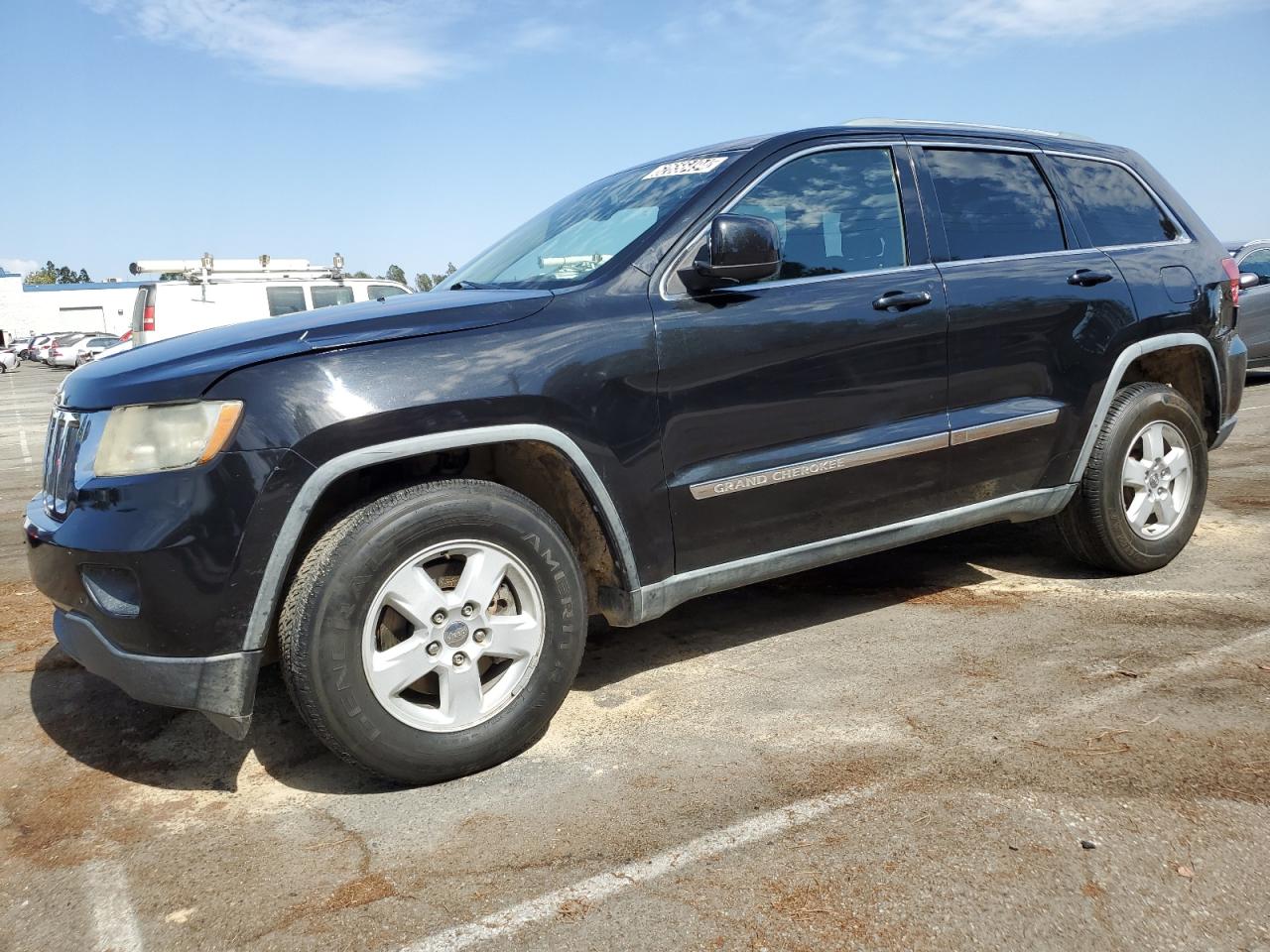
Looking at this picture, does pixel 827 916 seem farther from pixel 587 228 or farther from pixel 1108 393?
pixel 1108 393

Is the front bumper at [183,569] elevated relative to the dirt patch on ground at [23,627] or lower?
elevated

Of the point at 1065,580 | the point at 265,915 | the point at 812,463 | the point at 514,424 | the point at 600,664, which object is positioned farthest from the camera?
the point at 1065,580

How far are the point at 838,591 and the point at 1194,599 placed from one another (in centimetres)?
144

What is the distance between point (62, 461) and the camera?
293 cm

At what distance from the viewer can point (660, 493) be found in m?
3.21

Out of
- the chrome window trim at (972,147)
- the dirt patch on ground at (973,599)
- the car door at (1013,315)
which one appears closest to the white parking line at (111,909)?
the car door at (1013,315)

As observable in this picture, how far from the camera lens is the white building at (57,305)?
2795 inches

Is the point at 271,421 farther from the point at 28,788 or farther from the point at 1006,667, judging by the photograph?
the point at 1006,667

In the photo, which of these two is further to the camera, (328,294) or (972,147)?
(328,294)

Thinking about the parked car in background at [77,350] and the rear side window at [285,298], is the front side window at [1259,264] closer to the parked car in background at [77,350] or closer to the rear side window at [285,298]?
the rear side window at [285,298]

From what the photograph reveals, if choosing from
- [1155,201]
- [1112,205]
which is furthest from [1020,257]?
[1155,201]

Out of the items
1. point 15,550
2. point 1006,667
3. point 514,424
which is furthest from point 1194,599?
point 15,550

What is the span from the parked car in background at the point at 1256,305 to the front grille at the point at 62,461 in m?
12.1

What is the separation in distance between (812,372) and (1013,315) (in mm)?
1025
